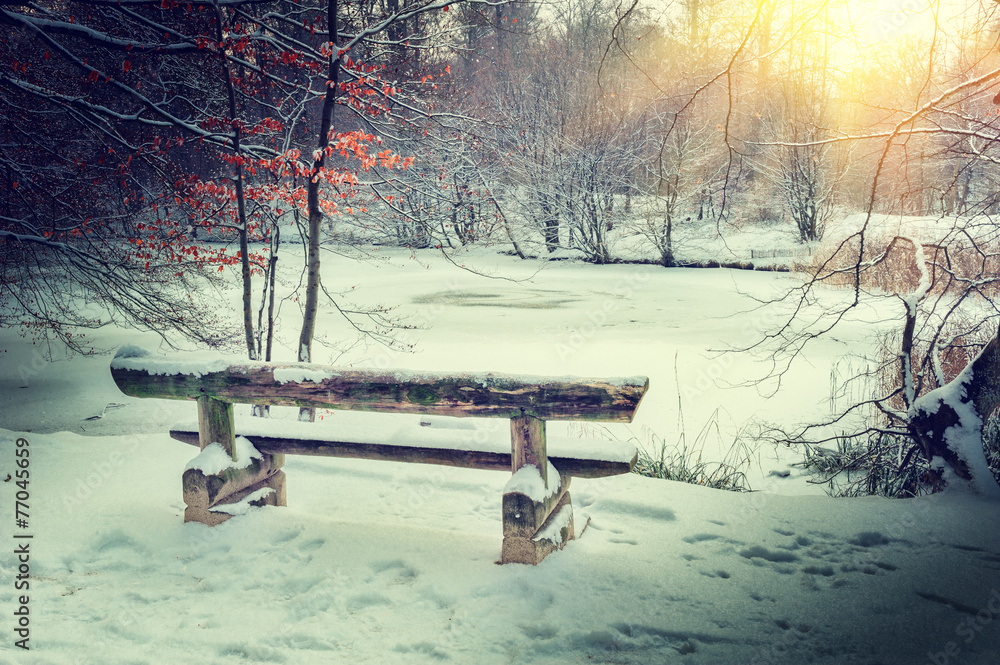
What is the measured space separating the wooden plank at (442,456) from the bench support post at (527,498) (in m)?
0.14

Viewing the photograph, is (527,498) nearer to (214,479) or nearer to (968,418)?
(214,479)

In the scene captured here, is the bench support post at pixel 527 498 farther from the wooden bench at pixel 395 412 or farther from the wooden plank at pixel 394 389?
the wooden plank at pixel 394 389

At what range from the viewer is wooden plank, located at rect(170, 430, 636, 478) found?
3383 millimetres

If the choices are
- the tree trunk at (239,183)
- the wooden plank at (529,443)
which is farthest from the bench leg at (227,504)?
the tree trunk at (239,183)

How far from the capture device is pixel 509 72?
23344 millimetres

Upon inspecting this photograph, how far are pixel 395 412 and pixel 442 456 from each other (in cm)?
46

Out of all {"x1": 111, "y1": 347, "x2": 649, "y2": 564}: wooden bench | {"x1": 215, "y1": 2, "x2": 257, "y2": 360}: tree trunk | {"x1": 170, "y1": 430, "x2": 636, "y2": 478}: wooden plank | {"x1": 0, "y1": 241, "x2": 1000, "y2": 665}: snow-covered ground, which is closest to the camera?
{"x1": 0, "y1": 241, "x2": 1000, "y2": 665}: snow-covered ground

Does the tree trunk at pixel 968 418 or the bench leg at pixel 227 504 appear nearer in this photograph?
the bench leg at pixel 227 504

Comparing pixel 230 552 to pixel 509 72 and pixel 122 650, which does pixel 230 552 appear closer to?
pixel 122 650

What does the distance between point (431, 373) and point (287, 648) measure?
1.35 m

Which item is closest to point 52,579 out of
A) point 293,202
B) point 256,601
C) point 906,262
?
point 256,601

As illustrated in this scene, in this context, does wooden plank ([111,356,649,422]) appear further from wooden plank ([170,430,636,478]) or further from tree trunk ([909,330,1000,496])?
tree trunk ([909,330,1000,496])

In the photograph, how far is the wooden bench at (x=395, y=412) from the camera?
123 inches

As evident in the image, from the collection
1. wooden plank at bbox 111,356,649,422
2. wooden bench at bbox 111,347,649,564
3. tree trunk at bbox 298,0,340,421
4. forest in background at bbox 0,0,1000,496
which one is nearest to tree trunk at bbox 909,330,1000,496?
forest in background at bbox 0,0,1000,496
